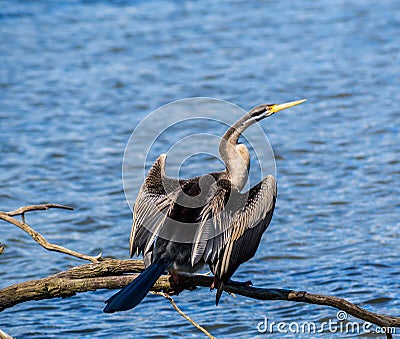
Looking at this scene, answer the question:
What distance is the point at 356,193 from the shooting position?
28.4 feet

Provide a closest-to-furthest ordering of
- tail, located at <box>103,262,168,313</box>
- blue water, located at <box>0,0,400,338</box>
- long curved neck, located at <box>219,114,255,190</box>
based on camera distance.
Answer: tail, located at <box>103,262,168,313</box> < long curved neck, located at <box>219,114,255,190</box> < blue water, located at <box>0,0,400,338</box>

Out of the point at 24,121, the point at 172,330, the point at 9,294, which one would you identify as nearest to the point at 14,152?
the point at 24,121

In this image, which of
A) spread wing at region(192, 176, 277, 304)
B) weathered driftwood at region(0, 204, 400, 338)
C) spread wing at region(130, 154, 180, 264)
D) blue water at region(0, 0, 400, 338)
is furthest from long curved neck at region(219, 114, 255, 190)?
blue water at region(0, 0, 400, 338)

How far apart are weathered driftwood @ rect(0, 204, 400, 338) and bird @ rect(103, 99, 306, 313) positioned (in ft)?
0.31

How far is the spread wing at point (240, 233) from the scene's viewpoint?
471 cm

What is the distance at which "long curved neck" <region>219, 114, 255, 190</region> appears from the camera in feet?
17.2

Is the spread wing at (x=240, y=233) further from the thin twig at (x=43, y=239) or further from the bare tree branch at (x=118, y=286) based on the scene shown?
the thin twig at (x=43, y=239)

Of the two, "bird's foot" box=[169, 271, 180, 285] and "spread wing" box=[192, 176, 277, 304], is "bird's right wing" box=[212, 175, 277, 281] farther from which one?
"bird's foot" box=[169, 271, 180, 285]

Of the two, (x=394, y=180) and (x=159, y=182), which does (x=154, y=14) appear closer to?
(x=394, y=180)

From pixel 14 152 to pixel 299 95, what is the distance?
3.96 metres

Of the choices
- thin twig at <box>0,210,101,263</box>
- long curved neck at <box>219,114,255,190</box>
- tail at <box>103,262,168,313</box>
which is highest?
long curved neck at <box>219,114,255,190</box>

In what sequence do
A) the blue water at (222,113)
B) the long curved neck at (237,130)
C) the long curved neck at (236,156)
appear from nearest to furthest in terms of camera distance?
the long curved neck at (236,156) < the long curved neck at (237,130) < the blue water at (222,113)

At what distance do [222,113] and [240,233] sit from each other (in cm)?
583

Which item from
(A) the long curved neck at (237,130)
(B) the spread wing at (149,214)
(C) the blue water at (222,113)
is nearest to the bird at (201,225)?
(B) the spread wing at (149,214)
